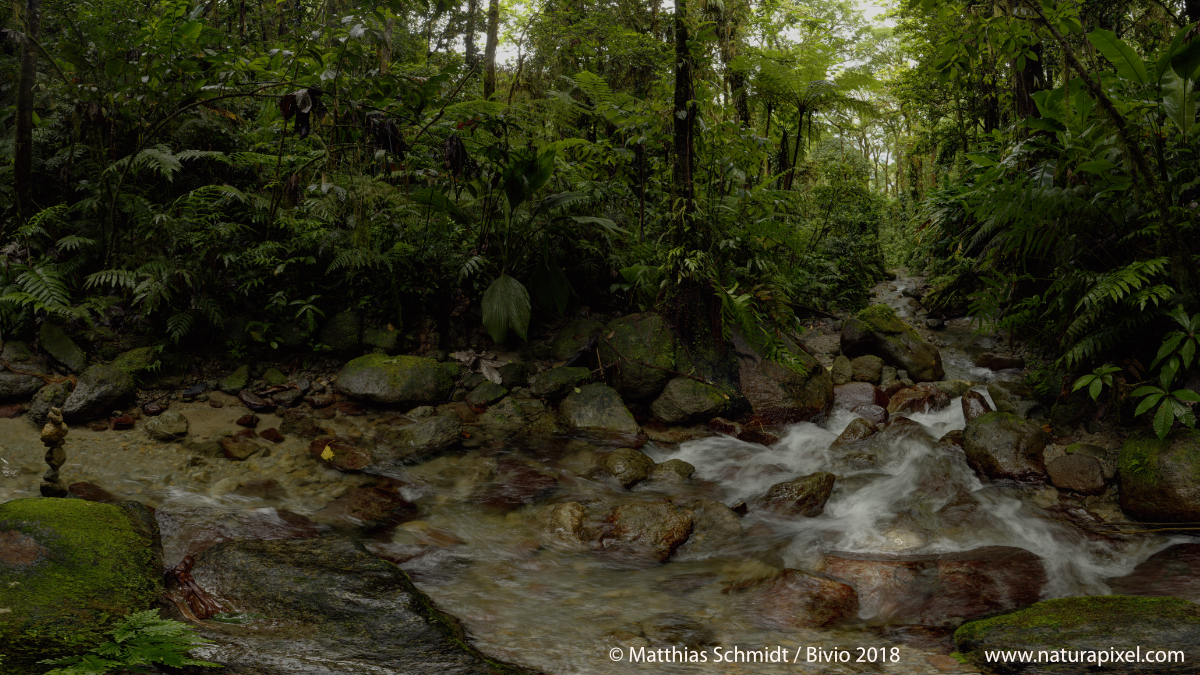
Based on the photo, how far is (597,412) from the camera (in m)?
5.65

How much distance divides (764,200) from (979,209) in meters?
2.27

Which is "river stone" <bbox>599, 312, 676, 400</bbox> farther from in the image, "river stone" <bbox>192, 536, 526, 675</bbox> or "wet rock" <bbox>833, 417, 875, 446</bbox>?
"river stone" <bbox>192, 536, 526, 675</bbox>

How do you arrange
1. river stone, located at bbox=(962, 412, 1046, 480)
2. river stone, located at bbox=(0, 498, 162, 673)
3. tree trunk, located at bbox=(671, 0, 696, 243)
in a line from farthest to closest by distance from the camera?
tree trunk, located at bbox=(671, 0, 696, 243) < river stone, located at bbox=(962, 412, 1046, 480) < river stone, located at bbox=(0, 498, 162, 673)

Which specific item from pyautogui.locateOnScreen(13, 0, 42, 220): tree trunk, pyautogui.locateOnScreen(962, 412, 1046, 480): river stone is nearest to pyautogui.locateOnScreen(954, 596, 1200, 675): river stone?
pyautogui.locateOnScreen(962, 412, 1046, 480): river stone

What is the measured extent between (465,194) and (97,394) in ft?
13.0

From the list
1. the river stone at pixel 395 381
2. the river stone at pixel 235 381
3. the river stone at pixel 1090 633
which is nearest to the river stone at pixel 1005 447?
the river stone at pixel 1090 633

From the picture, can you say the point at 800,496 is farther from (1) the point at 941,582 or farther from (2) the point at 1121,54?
(2) the point at 1121,54

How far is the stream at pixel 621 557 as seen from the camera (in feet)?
8.57

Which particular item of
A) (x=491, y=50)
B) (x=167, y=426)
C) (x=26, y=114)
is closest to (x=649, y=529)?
(x=167, y=426)

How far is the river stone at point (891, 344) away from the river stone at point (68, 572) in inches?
261

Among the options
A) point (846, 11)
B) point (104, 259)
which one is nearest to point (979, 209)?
point (104, 259)

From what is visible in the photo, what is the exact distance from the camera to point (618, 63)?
10.8m

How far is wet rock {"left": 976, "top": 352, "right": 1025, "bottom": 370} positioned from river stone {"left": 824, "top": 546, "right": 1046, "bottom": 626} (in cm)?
371

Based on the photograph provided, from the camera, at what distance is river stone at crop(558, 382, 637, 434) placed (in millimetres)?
5553
